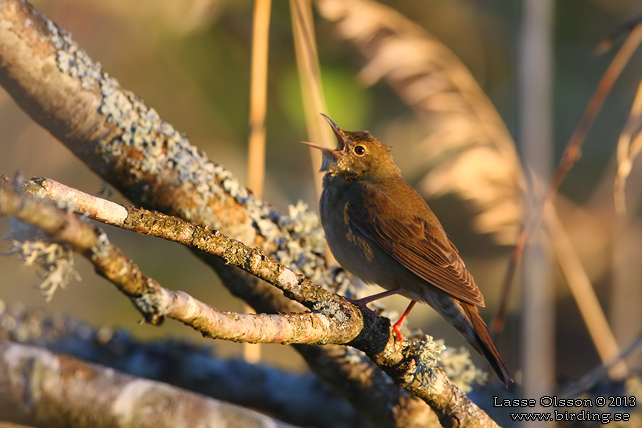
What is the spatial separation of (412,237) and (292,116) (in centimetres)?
210

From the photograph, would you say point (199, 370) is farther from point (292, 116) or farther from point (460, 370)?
point (292, 116)

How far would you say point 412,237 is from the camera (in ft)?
10.6

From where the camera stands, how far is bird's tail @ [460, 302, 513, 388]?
2.68 m

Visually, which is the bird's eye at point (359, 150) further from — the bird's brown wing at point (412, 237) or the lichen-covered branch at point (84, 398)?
the lichen-covered branch at point (84, 398)

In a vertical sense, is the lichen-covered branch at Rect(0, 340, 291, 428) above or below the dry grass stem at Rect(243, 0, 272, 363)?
below

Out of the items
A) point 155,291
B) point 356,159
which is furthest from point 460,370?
point 155,291

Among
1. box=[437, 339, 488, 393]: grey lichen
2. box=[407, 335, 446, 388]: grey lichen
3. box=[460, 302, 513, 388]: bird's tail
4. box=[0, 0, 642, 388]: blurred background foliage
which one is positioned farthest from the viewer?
box=[0, 0, 642, 388]: blurred background foliage

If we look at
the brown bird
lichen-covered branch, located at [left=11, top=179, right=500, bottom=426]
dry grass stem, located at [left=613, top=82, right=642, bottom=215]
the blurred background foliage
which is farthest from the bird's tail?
the blurred background foliage

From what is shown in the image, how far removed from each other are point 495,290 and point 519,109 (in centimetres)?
259

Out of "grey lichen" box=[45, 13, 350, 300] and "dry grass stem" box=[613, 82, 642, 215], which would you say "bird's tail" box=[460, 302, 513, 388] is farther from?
"dry grass stem" box=[613, 82, 642, 215]

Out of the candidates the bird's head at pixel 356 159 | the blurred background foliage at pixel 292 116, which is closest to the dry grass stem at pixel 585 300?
the blurred background foliage at pixel 292 116

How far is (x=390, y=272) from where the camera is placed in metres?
3.13

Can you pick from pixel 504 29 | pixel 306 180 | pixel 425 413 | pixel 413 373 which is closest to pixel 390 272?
pixel 425 413

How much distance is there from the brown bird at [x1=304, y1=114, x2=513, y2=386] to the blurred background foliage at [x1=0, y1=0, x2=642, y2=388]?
1.53 meters
